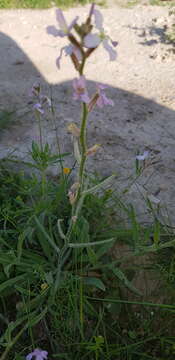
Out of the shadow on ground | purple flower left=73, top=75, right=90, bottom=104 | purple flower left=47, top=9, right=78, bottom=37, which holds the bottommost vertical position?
the shadow on ground

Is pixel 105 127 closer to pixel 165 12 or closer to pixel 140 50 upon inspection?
pixel 140 50

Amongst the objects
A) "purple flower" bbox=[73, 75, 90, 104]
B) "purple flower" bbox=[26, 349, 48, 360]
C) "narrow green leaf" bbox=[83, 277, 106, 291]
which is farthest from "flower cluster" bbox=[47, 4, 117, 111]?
"purple flower" bbox=[26, 349, 48, 360]

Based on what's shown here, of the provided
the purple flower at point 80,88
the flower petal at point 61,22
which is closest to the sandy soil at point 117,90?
the purple flower at point 80,88

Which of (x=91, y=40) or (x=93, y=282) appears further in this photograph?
(x=93, y=282)

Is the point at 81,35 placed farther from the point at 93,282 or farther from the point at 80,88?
the point at 93,282

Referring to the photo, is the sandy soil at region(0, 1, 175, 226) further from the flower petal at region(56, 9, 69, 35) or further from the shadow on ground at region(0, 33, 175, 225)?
the flower petal at region(56, 9, 69, 35)

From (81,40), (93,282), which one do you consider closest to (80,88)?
(81,40)

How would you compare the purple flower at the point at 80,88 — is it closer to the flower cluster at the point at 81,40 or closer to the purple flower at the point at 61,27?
the flower cluster at the point at 81,40

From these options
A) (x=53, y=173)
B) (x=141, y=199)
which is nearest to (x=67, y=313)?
(x=141, y=199)
